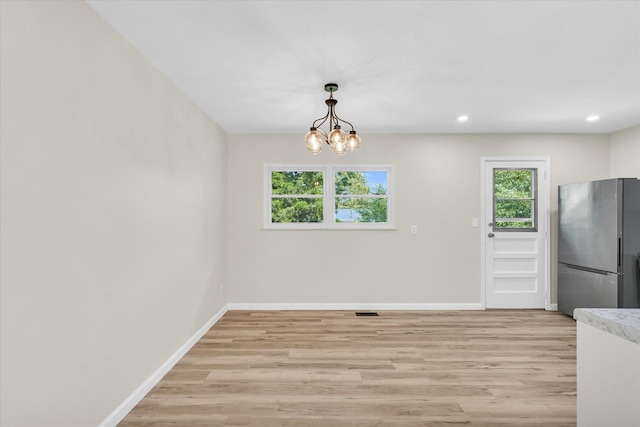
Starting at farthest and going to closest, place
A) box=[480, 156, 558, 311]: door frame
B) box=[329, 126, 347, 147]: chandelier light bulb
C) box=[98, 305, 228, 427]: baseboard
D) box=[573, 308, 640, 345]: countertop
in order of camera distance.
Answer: box=[480, 156, 558, 311]: door frame < box=[329, 126, 347, 147]: chandelier light bulb < box=[98, 305, 228, 427]: baseboard < box=[573, 308, 640, 345]: countertop

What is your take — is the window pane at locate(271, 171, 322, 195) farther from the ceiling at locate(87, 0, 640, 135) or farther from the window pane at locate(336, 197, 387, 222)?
the ceiling at locate(87, 0, 640, 135)

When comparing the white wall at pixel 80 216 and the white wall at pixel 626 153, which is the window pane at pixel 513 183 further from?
the white wall at pixel 80 216

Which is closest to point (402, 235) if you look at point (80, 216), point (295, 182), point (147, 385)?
point (295, 182)

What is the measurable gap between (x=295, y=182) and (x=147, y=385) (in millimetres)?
3105

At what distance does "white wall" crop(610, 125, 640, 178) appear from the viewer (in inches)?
170

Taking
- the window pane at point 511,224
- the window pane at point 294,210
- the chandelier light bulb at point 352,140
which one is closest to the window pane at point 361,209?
the window pane at point 294,210

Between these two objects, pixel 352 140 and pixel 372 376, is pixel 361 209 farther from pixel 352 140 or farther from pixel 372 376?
pixel 372 376

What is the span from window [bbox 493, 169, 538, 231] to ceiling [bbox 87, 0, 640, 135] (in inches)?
40.0

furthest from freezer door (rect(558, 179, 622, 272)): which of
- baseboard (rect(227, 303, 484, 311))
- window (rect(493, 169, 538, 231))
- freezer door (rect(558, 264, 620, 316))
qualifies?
baseboard (rect(227, 303, 484, 311))

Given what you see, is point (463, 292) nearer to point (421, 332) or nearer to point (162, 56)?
point (421, 332)

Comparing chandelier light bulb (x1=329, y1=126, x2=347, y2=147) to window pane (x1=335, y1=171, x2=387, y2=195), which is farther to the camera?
window pane (x1=335, y1=171, x2=387, y2=195)

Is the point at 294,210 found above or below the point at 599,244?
above

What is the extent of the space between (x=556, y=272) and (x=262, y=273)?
13.5 feet

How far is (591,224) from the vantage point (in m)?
4.07
